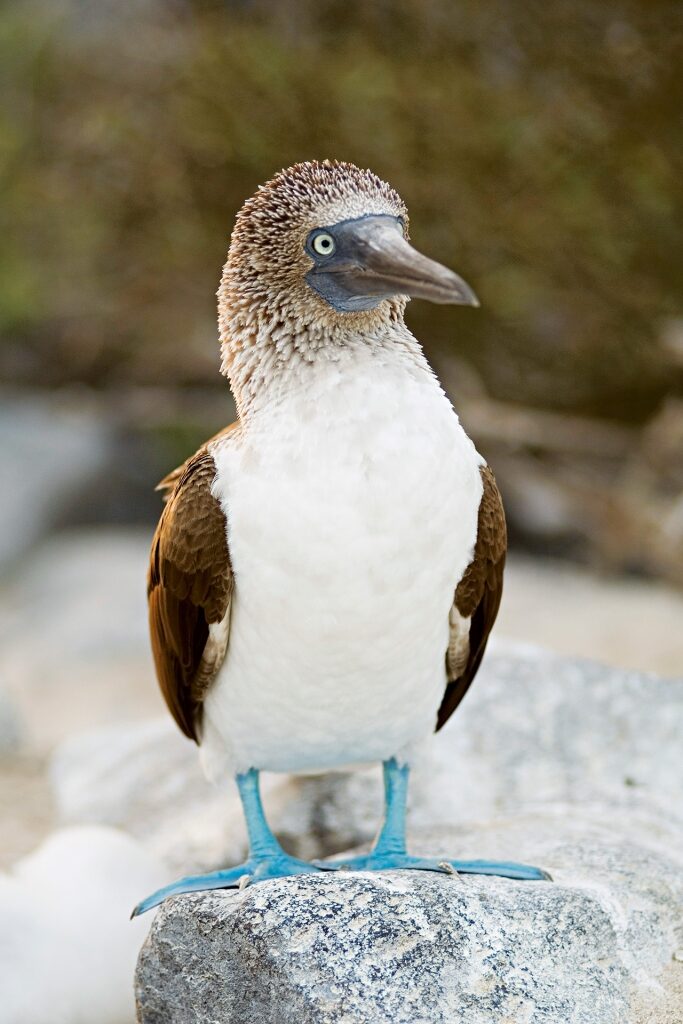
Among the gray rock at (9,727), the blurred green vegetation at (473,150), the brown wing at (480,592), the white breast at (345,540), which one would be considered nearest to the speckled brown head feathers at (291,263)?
the white breast at (345,540)

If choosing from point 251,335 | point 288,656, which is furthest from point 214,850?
point 251,335

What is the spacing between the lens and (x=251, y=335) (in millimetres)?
3057

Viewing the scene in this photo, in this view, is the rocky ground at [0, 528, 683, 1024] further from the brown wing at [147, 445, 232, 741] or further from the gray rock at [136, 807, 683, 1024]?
the brown wing at [147, 445, 232, 741]

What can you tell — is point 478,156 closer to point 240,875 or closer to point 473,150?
point 473,150

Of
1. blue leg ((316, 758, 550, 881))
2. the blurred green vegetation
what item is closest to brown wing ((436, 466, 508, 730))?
blue leg ((316, 758, 550, 881))

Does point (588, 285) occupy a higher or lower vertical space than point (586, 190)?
lower

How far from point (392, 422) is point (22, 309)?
8.61 metres

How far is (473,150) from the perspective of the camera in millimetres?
8227

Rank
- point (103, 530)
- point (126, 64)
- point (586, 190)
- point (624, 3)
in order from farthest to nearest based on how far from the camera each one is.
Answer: point (126, 64), point (103, 530), point (586, 190), point (624, 3)

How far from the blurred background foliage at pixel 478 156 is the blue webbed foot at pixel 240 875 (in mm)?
4763

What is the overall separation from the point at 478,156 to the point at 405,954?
20.9 feet

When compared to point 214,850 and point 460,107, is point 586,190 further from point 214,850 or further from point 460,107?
point 214,850

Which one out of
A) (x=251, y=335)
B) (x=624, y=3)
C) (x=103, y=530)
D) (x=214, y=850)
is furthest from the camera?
(x=103, y=530)

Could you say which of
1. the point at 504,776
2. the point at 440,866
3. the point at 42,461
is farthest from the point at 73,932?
the point at 42,461
